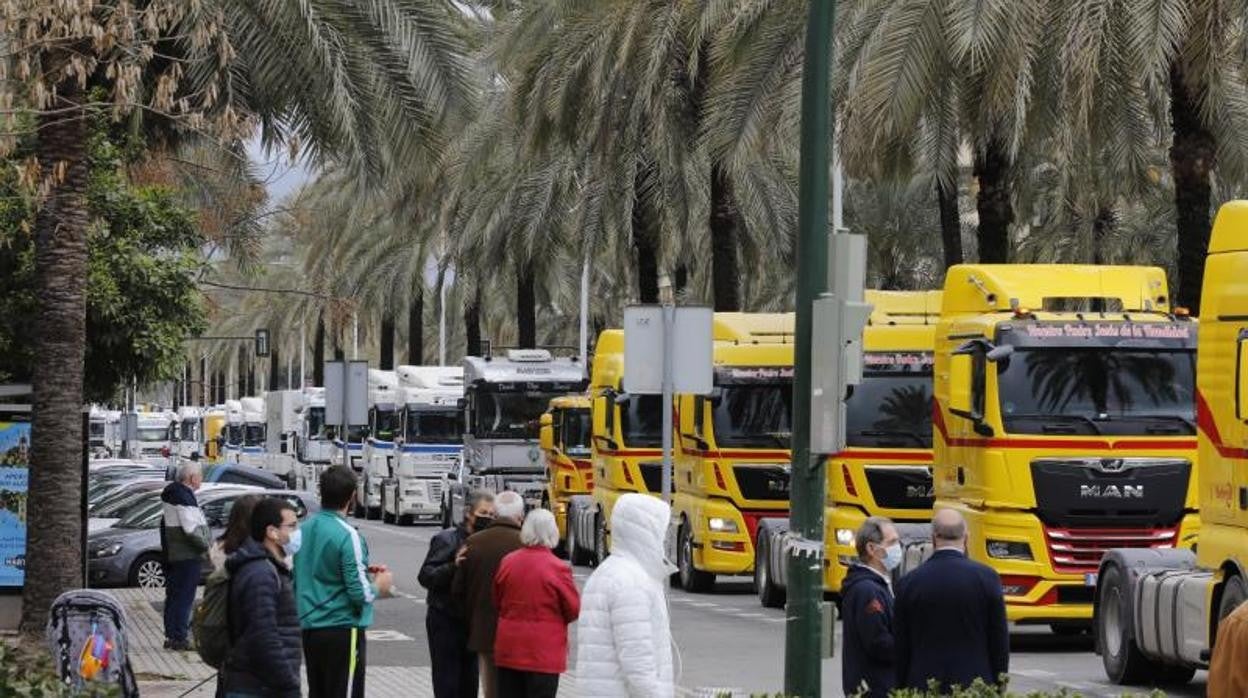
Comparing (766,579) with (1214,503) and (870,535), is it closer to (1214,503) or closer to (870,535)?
(1214,503)

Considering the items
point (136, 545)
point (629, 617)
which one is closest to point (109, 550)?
point (136, 545)

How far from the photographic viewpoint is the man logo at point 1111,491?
69.8ft

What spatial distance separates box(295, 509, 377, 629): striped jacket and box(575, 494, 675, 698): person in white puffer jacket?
2550 mm

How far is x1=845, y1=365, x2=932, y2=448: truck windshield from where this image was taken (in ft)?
85.8

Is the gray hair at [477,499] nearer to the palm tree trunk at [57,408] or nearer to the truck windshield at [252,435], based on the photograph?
the palm tree trunk at [57,408]

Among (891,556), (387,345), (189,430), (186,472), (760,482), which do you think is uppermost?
(387,345)

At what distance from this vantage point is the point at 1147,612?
1830cm

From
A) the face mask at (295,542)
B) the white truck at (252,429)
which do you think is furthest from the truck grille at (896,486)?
the white truck at (252,429)

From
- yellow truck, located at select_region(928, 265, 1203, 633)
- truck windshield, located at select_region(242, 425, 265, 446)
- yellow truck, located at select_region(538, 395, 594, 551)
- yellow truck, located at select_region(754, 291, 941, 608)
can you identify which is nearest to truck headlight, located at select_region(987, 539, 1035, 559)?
yellow truck, located at select_region(928, 265, 1203, 633)

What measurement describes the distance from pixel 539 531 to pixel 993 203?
64.0ft

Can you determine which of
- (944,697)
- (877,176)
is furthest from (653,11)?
(944,697)

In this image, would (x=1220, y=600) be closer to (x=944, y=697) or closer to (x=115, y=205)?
(x=944, y=697)

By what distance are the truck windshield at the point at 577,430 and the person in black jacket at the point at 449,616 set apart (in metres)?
25.2

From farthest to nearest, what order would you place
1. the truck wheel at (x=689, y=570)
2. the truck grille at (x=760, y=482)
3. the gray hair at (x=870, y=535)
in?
the truck wheel at (x=689, y=570) < the truck grille at (x=760, y=482) < the gray hair at (x=870, y=535)
